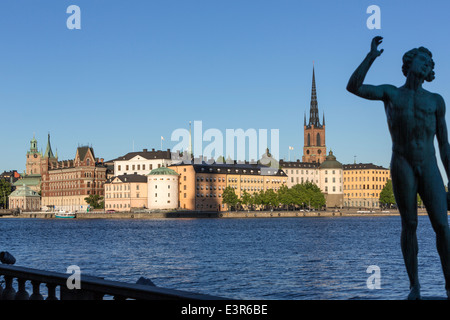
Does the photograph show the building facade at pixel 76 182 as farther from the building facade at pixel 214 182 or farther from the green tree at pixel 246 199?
the green tree at pixel 246 199

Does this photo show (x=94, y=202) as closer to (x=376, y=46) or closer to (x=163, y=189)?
(x=163, y=189)

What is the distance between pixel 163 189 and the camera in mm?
142250

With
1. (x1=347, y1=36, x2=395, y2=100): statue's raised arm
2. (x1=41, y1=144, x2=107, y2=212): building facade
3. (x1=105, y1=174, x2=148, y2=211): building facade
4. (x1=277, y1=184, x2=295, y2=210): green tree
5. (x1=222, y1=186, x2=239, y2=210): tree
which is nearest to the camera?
(x1=347, y1=36, x2=395, y2=100): statue's raised arm

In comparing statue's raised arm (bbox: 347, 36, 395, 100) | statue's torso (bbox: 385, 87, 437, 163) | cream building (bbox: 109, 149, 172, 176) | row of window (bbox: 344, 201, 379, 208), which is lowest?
row of window (bbox: 344, 201, 379, 208)

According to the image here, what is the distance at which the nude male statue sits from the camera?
623cm

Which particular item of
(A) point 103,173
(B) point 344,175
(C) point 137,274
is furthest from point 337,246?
(B) point 344,175

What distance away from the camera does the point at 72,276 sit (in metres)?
7.16

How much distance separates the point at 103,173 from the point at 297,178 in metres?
52.3

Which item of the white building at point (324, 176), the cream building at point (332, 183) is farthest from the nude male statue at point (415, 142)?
the cream building at point (332, 183)

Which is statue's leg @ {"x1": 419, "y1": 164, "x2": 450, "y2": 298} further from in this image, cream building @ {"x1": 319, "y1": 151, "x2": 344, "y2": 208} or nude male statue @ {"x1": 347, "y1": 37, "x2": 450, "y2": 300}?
cream building @ {"x1": 319, "y1": 151, "x2": 344, "y2": 208}

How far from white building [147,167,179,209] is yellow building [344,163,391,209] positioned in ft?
201

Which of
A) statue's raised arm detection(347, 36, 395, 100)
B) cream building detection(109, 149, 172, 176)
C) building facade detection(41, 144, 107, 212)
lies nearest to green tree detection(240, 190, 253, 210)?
cream building detection(109, 149, 172, 176)
